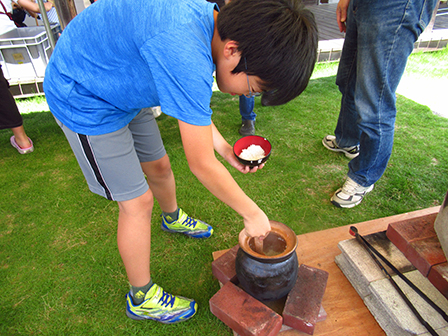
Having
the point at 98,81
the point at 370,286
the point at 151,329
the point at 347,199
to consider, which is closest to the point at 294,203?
the point at 347,199

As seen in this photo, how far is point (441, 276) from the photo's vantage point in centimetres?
117

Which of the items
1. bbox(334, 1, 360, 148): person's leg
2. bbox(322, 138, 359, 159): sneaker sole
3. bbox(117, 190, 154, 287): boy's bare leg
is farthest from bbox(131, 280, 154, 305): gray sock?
bbox(322, 138, 359, 159): sneaker sole

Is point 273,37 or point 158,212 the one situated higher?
point 273,37

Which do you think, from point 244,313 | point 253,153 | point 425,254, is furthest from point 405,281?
point 253,153

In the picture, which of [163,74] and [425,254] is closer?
[163,74]

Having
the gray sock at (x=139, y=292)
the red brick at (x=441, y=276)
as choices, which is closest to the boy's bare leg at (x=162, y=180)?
the gray sock at (x=139, y=292)

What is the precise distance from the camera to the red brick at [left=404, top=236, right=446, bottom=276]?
123 centimetres

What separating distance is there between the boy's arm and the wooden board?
24.5 inches

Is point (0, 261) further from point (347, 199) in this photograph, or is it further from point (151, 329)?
point (347, 199)

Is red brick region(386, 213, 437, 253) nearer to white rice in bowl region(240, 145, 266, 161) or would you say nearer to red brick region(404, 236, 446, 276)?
red brick region(404, 236, 446, 276)

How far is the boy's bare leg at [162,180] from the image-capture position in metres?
1.60

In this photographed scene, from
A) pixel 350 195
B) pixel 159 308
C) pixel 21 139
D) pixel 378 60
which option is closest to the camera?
pixel 159 308

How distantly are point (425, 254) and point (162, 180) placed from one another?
136 cm

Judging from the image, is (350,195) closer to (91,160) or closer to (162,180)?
(162,180)
